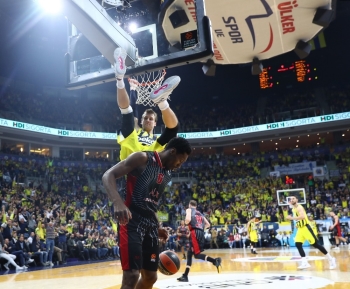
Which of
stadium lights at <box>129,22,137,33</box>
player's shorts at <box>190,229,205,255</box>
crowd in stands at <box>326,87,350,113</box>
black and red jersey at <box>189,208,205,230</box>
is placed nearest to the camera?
stadium lights at <box>129,22,137,33</box>

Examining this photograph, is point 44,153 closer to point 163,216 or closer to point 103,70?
point 163,216

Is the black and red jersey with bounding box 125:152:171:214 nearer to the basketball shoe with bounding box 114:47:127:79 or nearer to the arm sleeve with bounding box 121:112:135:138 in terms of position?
the arm sleeve with bounding box 121:112:135:138

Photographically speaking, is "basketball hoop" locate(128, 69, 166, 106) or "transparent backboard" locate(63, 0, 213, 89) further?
"basketball hoop" locate(128, 69, 166, 106)

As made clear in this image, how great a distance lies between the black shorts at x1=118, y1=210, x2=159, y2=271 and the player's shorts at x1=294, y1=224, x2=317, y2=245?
654 centimetres

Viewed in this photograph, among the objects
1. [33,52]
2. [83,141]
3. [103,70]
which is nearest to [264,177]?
[83,141]

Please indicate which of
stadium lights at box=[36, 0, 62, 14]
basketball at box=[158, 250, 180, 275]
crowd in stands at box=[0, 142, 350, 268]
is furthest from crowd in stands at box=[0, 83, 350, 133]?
basketball at box=[158, 250, 180, 275]

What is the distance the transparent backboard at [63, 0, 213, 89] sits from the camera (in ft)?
14.5

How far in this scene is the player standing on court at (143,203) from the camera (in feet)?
9.93

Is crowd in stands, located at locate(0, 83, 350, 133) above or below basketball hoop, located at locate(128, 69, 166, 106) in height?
above

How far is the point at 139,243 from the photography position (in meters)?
3.14

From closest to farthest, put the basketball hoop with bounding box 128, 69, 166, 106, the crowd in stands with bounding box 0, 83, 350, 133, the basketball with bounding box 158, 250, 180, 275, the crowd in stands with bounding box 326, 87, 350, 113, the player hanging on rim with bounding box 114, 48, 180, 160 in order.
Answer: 1. the basketball with bounding box 158, 250, 180, 275
2. the player hanging on rim with bounding box 114, 48, 180, 160
3. the basketball hoop with bounding box 128, 69, 166, 106
4. the crowd in stands with bounding box 0, 83, 350, 133
5. the crowd in stands with bounding box 326, 87, 350, 113

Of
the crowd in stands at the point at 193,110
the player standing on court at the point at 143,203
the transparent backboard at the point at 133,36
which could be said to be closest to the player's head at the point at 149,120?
the transparent backboard at the point at 133,36

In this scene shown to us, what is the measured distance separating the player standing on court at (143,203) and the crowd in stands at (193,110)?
23.9 meters

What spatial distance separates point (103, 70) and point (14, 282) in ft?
19.6
